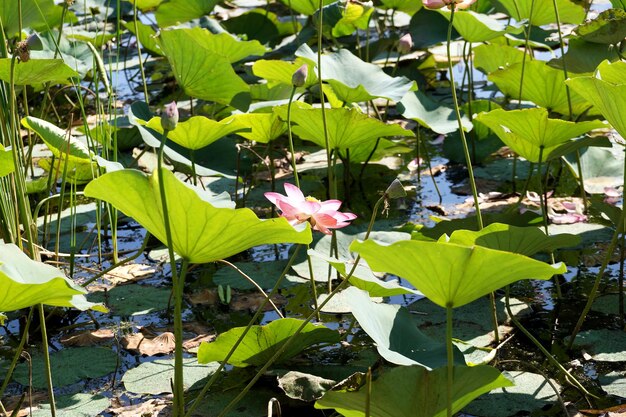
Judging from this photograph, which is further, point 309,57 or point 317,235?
point 309,57

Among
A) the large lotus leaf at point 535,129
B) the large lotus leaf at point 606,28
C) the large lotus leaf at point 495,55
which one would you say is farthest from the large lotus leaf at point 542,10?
the large lotus leaf at point 535,129

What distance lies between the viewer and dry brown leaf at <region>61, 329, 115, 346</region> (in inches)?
75.4

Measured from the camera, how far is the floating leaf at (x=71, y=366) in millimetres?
1745

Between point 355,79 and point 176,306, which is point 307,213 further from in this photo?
point 355,79

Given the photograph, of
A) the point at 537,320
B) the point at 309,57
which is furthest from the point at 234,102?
the point at 537,320

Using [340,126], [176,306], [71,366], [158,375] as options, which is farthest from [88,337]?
[340,126]

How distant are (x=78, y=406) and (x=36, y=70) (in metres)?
0.75

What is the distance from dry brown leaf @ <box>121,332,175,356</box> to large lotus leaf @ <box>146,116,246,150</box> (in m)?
0.47

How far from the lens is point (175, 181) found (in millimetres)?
1255

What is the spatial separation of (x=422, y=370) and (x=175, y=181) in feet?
1.48

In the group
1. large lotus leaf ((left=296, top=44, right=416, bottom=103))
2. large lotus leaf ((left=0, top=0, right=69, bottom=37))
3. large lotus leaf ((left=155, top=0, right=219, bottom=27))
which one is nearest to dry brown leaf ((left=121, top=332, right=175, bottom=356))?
large lotus leaf ((left=296, top=44, right=416, bottom=103))

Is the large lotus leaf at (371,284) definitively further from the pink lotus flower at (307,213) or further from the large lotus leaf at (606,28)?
the large lotus leaf at (606,28)

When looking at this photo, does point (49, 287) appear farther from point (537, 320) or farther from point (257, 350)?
point (537, 320)

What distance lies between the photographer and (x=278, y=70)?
2.60 m
